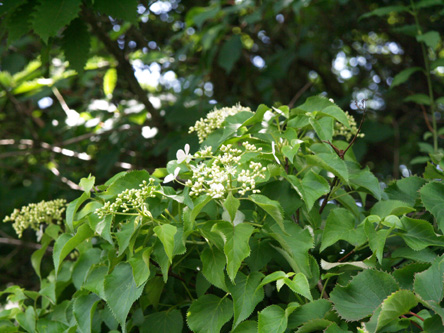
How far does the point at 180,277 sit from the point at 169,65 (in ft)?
8.48

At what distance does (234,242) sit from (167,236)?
0.14 m

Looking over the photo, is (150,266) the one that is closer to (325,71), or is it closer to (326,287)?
(326,287)

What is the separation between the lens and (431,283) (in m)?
0.98

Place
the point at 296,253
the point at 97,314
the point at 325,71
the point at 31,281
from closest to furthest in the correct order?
the point at 296,253, the point at 97,314, the point at 31,281, the point at 325,71

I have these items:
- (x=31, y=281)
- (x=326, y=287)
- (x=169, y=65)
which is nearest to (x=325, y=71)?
(x=169, y=65)

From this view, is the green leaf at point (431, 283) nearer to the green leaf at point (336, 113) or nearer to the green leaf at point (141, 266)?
the green leaf at point (336, 113)

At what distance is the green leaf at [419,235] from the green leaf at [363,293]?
0.14 metres

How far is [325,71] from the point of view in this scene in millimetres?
4043

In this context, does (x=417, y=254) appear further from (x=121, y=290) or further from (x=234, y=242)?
(x=121, y=290)

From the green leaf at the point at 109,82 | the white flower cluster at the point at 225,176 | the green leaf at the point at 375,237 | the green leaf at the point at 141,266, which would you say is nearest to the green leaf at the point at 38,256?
the green leaf at the point at 141,266

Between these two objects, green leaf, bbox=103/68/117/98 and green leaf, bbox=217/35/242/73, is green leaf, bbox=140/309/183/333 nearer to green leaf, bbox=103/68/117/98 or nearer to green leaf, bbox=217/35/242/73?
green leaf, bbox=103/68/117/98

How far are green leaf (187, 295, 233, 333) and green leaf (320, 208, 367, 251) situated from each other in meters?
0.26

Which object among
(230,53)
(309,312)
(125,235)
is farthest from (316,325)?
(230,53)

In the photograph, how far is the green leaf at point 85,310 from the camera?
1195 mm
